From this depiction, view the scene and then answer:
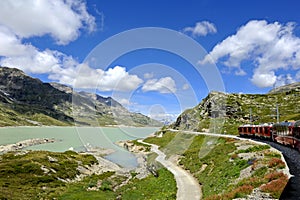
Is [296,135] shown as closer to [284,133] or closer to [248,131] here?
[284,133]

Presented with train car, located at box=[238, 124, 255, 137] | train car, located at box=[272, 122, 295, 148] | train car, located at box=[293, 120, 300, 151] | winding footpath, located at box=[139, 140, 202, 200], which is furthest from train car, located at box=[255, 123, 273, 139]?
winding footpath, located at box=[139, 140, 202, 200]

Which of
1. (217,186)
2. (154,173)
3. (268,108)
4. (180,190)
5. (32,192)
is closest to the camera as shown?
(217,186)

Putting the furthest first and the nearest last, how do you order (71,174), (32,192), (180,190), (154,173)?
(71,174) → (154,173) → (32,192) → (180,190)

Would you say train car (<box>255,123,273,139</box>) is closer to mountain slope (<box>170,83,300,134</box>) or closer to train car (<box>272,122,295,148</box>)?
train car (<box>272,122,295,148</box>)

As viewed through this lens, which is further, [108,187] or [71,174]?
[71,174]

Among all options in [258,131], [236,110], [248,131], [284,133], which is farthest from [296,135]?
[236,110]

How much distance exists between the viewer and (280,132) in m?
51.1

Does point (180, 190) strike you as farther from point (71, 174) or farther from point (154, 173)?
point (71, 174)

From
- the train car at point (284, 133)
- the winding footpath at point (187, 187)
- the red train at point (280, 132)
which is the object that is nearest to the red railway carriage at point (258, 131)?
the red train at point (280, 132)

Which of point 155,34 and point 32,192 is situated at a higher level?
point 155,34

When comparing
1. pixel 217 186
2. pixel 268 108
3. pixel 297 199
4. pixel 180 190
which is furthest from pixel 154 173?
pixel 268 108

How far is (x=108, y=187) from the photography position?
44688 mm

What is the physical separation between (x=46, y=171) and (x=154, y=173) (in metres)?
20.5

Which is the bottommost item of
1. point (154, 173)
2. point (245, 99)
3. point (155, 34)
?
point (154, 173)
